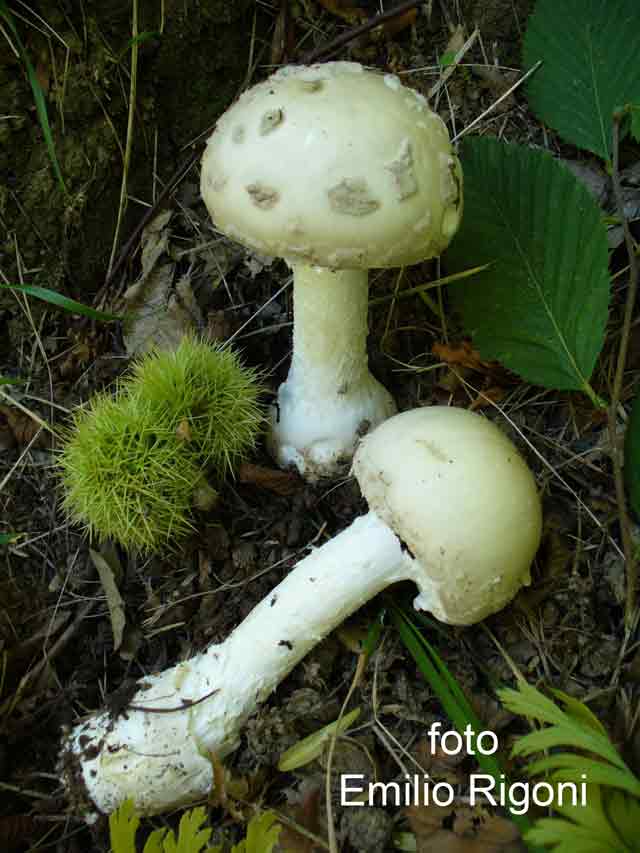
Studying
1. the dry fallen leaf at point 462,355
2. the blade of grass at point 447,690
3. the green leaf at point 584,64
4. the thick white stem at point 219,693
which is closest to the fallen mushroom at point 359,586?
the thick white stem at point 219,693

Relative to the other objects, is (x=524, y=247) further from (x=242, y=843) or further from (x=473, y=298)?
(x=242, y=843)

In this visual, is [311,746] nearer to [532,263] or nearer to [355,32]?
[532,263]

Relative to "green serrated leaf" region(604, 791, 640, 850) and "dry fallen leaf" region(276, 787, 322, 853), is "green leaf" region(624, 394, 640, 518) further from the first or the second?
"dry fallen leaf" region(276, 787, 322, 853)

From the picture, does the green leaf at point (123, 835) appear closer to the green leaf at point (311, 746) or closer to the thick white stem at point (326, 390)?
the green leaf at point (311, 746)

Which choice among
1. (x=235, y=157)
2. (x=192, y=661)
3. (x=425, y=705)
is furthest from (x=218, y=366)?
(x=425, y=705)

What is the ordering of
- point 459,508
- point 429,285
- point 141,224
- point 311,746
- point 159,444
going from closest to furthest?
point 459,508 → point 311,746 → point 159,444 → point 429,285 → point 141,224

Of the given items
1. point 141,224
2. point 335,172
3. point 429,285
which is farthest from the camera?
point 141,224

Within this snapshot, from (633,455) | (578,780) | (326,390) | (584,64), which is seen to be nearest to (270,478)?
(326,390)

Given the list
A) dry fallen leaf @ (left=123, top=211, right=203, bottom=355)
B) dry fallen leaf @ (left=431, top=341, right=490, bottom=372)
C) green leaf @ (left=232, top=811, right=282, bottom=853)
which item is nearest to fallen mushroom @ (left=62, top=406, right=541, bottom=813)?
green leaf @ (left=232, top=811, right=282, bottom=853)
